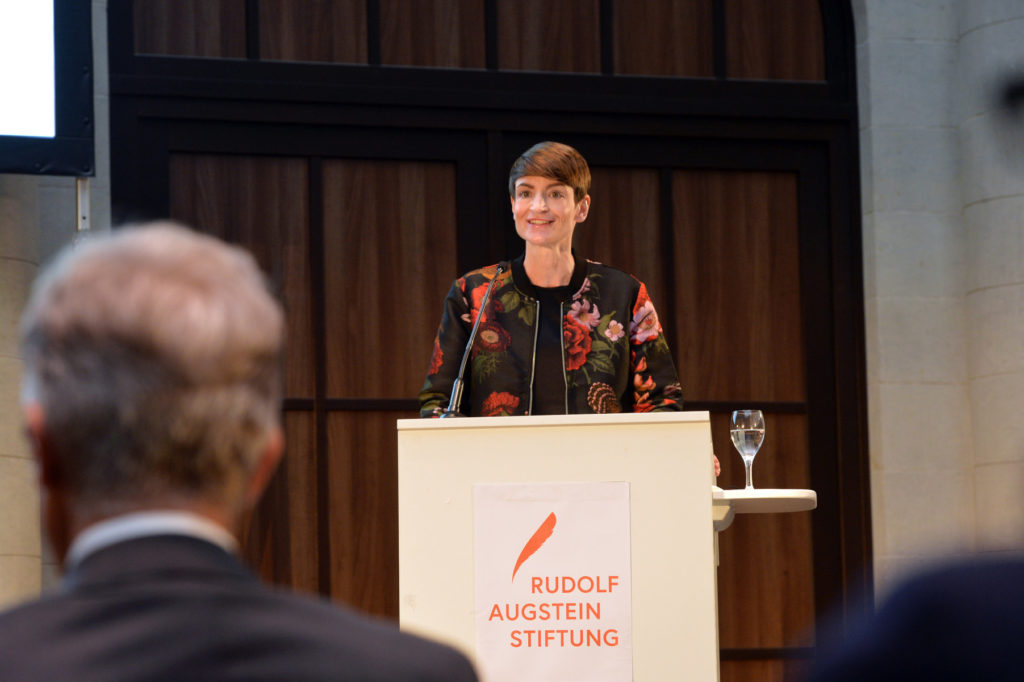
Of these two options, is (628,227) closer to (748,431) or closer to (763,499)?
(748,431)

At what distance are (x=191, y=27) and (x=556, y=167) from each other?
2.10 m

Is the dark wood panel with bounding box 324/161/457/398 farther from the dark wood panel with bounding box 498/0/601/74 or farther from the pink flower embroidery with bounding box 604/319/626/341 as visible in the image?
the pink flower embroidery with bounding box 604/319/626/341

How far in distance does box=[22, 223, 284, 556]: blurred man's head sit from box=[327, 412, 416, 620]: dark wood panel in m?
4.16

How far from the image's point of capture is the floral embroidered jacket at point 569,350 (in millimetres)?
3520

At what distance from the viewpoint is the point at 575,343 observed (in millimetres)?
3561

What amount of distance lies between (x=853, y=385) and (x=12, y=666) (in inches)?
193

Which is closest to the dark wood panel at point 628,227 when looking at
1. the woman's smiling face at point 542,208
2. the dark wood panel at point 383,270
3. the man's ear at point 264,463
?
the dark wood panel at point 383,270

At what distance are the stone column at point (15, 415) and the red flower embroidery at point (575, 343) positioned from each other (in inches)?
74.5

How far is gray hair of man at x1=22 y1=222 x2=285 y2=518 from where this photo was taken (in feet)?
2.74

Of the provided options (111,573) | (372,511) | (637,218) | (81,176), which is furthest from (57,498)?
(637,218)

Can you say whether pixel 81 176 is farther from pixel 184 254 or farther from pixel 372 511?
pixel 184 254

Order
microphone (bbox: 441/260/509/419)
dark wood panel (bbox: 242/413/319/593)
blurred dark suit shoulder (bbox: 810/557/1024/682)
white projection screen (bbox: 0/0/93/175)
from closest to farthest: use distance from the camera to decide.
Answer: blurred dark suit shoulder (bbox: 810/557/1024/682) < microphone (bbox: 441/260/509/419) < white projection screen (bbox: 0/0/93/175) < dark wood panel (bbox: 242/413/319/593)

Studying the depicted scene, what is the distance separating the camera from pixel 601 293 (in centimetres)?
361

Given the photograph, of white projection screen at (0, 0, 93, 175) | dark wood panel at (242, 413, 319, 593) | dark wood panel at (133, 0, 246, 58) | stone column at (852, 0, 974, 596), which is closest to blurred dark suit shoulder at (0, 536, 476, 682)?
white projection screen at (0, 0, 93, 175)
